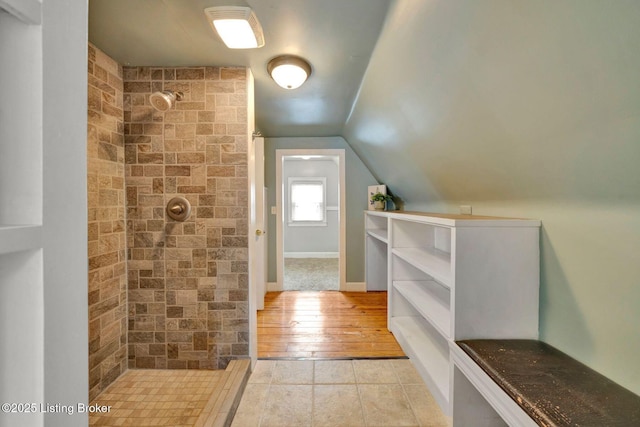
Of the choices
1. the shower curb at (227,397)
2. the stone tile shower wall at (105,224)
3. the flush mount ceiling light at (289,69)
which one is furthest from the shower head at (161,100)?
the shower curb at (227,397)

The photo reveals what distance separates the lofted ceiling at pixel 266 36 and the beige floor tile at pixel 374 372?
2.05m

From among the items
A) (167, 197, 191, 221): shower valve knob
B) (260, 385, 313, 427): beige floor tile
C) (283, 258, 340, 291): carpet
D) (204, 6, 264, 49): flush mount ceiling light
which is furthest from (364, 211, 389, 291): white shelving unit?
(204, 6, 264, 49): flush mount ceiling light

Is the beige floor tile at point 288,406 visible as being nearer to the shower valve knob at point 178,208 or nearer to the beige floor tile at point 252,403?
the beige floor tile at point 252,403

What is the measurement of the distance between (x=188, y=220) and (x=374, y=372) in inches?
64.3

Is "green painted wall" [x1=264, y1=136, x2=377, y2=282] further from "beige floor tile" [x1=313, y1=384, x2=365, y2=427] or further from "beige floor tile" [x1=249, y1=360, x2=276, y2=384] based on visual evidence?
"beige floor tile" [x1=313, y1=384, x2=365, y2=427]

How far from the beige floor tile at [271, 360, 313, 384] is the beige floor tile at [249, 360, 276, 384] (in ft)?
0.11

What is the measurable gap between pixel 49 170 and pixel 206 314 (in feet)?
5.77

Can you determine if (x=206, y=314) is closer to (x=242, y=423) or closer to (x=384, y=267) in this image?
(x=242, y=423)

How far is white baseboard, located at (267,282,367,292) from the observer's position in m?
3.49

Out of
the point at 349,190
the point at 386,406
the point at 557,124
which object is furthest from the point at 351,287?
the point at 557,124

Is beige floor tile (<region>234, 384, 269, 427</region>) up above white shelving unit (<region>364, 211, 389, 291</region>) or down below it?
below

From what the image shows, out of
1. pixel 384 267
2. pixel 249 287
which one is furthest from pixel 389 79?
pixel 384 267

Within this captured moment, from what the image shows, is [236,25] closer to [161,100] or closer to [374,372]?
[161,100]

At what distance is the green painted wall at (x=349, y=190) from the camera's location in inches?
137
